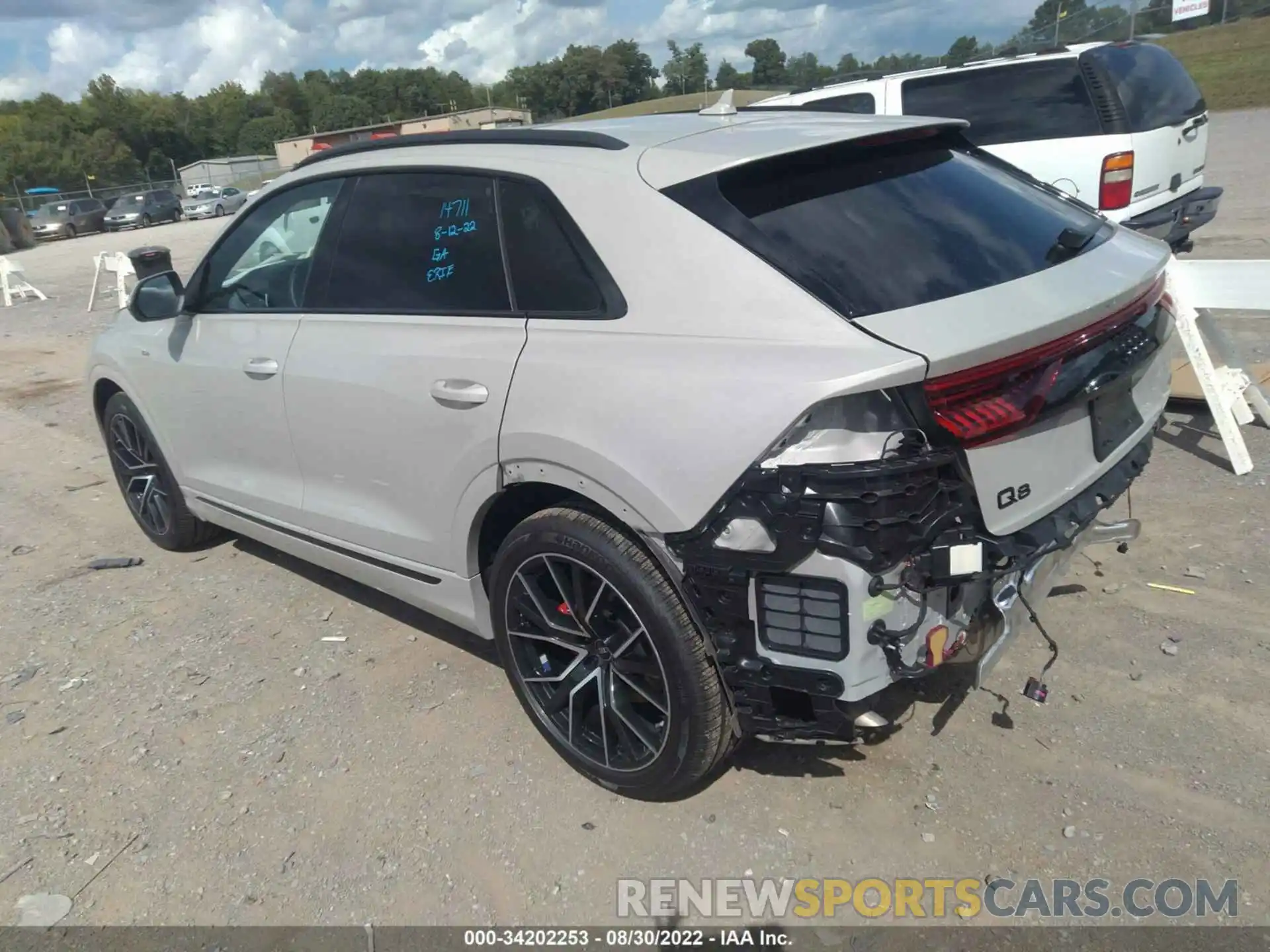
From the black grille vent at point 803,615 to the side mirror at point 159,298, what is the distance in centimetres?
317

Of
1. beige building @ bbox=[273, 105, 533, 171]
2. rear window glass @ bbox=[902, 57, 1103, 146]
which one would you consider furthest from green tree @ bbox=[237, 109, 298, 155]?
rear window glass @ bbox=[902, 57, 1103, 146]

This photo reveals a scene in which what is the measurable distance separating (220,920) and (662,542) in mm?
1611

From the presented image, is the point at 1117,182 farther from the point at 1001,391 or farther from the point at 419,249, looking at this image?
the point at 419,249

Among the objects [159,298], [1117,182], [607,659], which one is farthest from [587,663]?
[1117,182]

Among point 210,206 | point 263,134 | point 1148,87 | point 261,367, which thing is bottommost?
point 210,206

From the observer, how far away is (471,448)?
2.85 metres

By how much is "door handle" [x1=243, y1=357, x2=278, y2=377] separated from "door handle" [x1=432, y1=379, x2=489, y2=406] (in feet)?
3.30

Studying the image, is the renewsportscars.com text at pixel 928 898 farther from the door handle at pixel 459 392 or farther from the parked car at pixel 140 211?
the parked car at pixel 140 211

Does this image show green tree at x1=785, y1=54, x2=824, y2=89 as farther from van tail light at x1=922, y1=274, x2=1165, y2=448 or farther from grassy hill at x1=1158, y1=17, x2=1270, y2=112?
van tail light at x1=922, y1=274, x2=1165, y2=448

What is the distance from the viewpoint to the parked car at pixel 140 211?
3878cm

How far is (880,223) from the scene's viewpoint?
254 centimetres

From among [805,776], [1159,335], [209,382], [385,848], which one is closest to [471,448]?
[385,848]

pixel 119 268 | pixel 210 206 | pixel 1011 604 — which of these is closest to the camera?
pixel 1011 604

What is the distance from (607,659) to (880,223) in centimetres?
145
